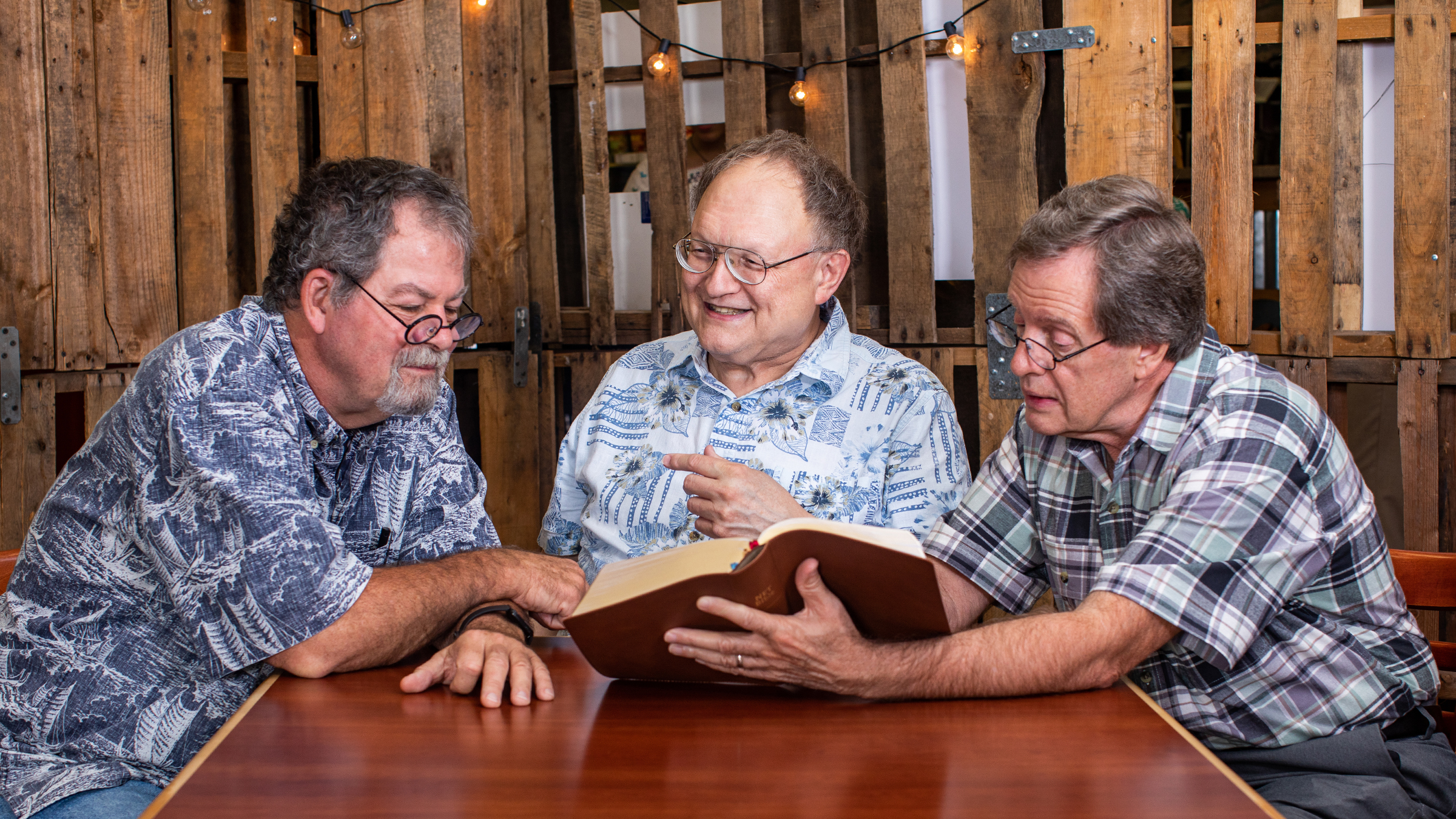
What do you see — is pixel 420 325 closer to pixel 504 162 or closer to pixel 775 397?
pixel 775 397

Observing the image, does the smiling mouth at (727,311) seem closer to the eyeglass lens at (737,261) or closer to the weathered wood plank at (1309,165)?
Answer: the eyeglass lens at (737,261)

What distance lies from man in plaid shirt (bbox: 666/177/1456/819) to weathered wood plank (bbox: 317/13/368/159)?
91.7 inches

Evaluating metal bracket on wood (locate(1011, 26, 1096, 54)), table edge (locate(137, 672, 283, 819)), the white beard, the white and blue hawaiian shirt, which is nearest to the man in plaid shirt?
the white and blue hawaiian shirt

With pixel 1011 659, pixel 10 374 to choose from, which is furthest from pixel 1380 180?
pixel 10 374

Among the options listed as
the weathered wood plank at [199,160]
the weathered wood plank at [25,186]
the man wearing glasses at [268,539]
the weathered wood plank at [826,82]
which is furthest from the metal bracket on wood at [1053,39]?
the weathered wood plank at [25,186]

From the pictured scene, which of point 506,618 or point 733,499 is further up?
point 733,499

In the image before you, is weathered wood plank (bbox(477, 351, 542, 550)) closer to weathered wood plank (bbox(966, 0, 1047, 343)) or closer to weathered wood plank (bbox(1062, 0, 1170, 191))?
weathered wood plank (bbox(966, 0, 1047, 343))

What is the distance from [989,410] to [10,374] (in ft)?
8.87

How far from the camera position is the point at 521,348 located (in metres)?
3.59

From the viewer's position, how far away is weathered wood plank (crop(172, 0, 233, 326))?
310 cm

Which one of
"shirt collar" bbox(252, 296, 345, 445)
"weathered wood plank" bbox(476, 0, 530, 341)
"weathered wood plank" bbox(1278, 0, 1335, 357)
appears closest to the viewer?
"shirt collar" bbox(252, 296, 345, 445)

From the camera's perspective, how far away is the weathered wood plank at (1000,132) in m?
3.10

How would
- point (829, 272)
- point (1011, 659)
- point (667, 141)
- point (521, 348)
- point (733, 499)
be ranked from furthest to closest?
point (521, 348) → point (667, 141) → point (829, 272) → point (733, 499) → point (1011, 659)

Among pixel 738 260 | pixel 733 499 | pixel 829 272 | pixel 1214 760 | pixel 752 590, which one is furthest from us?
pixel 829 272
